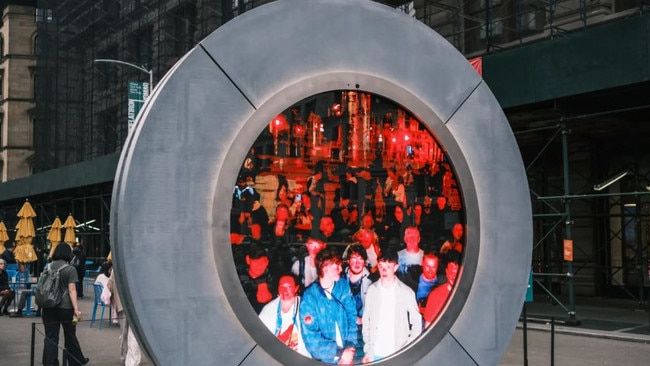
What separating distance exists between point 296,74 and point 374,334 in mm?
1795

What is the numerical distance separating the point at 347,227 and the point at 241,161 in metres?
0.87

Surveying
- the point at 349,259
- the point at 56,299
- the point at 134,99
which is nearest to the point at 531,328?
the point at 56,299

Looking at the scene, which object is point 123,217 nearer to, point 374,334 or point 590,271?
point 374,334

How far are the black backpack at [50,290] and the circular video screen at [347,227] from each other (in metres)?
4.79

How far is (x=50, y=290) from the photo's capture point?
8.22 m

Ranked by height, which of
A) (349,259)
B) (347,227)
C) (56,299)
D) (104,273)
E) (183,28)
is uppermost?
(183,28)

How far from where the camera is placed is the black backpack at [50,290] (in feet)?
26.8

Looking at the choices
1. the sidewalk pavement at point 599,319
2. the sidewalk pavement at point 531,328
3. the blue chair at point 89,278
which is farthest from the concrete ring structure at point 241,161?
the blue chair at point 89,278

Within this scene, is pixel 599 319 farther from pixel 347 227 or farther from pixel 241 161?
pixel 241 161

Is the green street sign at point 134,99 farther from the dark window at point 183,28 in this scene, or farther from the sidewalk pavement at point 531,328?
the dark window at point 183,28

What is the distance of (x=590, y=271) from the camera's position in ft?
68.1

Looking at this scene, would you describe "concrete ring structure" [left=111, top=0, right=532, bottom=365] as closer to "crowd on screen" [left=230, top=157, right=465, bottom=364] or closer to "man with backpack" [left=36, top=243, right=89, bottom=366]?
"crowd on screen" [left=230, top=157, right=465, bottom=364]

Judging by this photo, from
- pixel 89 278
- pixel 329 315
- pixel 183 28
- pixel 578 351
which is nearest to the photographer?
pixel 329 315

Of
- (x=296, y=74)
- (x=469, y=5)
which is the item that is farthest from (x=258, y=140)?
(x=469, y=5)
